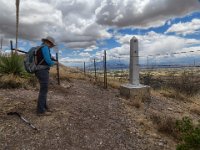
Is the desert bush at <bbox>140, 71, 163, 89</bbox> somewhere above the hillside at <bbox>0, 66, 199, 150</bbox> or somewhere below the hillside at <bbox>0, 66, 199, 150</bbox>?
above

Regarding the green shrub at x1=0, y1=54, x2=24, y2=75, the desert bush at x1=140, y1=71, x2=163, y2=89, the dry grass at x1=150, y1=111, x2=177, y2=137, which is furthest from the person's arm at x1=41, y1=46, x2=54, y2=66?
the desert bush at x1=140, y1=71, x2=163, y2=89

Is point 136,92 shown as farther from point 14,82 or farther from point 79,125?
point 14,82

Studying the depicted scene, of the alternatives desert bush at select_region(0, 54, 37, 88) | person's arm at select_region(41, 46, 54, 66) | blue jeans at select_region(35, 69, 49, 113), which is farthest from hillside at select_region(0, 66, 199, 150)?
person's arm at select_region(41, 46, 54, 66)

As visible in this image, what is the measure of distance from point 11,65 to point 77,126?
14.7 feet

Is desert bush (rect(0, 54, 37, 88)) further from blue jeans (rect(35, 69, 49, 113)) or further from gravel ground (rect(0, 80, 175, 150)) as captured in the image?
blue jeans (rect(35, 69, 49, 113))

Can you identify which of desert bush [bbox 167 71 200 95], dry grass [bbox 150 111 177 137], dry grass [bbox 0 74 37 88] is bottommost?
dry grass [bbox 150 111 177 137]

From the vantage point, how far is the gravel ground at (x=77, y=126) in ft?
17.5

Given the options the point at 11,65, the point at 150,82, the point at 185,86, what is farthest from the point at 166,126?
the point at 150,82

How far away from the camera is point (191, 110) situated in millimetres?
9273

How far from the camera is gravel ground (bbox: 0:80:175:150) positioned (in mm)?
5332

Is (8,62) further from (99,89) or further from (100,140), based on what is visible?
(100,140)

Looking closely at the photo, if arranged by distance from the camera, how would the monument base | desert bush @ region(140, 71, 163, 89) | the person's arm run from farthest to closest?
desert bush @ region(140, 71, 163, 89), the monument base, the person's arm

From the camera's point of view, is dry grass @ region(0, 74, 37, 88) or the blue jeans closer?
the blue jeans

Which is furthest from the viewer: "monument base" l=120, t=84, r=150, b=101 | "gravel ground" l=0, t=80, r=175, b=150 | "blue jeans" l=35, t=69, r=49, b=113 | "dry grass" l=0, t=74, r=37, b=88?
"monument base" l=120, t=84, r=150, b=101
